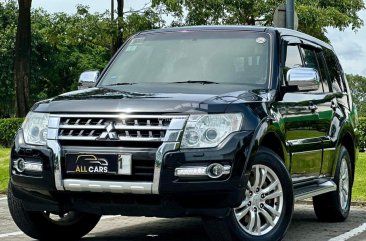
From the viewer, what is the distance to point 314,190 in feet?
25.1

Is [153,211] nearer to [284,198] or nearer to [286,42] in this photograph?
[284,198]

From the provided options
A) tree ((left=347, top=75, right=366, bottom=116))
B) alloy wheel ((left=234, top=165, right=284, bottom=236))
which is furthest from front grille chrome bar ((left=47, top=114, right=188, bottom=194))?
tree ((left=347, top=75, right=366, bottom=116))

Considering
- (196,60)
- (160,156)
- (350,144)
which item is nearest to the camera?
(160,156)

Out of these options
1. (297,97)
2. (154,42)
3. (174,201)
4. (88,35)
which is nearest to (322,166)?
(297,97)

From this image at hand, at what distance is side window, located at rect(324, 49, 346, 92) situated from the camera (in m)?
9.09

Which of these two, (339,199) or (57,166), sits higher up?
(57,166)

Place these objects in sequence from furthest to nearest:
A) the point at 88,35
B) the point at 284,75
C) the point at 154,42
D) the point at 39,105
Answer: the point at 88,35, the point at 154,42, the point at 284,75, the point at 39,105

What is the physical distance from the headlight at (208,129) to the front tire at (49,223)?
1.69 metres

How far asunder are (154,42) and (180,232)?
5.99ft

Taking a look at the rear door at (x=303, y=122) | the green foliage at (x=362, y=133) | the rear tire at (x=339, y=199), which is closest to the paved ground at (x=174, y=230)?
the rear tire at (x=339, y=199)

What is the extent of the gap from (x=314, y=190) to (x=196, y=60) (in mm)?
1629

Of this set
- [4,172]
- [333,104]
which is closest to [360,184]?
[333,104]

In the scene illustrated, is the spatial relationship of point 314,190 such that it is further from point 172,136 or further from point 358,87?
point 358,87

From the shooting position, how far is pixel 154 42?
7.94 meters
